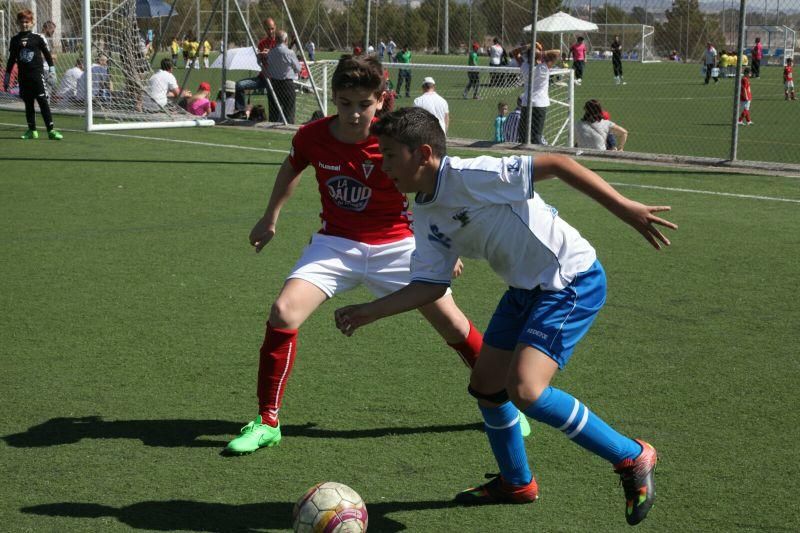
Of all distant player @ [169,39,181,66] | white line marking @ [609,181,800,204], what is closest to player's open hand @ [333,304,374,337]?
white line marking @ [609,181,800,204]

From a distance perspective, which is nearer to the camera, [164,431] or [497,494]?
[497,494]

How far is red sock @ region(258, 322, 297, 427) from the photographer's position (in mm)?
4535

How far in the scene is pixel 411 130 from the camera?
365cm

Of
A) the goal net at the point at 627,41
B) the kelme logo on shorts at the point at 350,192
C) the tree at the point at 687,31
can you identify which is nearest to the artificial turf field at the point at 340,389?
the kelme logo on shorts at the point at 350,192

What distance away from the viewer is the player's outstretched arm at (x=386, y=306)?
3.65 meters

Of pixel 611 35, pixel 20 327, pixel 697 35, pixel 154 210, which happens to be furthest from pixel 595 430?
pixel 611 35

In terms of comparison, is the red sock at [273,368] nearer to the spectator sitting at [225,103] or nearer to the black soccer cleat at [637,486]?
the black soccer cleat at [637,486]

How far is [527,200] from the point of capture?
12.2ft

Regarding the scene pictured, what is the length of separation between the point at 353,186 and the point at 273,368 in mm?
936

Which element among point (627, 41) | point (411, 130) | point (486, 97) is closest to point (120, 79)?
point (486, 97)

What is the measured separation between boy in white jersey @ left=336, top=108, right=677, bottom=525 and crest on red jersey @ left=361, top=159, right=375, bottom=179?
3.09 feet

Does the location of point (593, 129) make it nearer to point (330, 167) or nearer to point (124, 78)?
point (124, 78)

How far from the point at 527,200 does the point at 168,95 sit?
61.7ft

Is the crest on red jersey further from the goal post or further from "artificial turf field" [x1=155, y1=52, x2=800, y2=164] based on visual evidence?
the goal post
